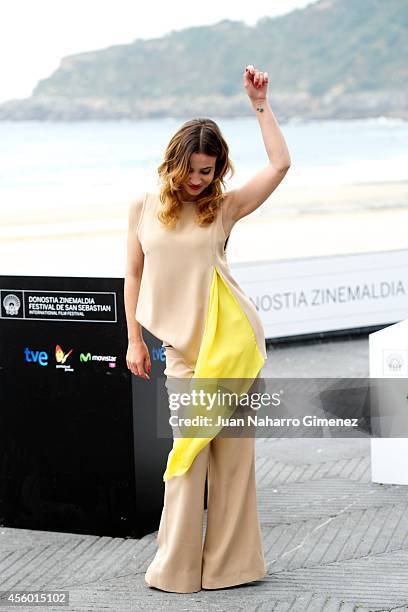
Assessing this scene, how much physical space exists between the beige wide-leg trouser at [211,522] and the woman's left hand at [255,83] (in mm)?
953

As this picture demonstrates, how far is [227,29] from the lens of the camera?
16203 millimetres

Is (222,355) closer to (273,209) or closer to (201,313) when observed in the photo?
(201,313)

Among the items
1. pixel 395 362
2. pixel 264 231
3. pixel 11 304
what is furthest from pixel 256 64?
pixel 11 304

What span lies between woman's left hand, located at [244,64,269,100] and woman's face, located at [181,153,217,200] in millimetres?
261

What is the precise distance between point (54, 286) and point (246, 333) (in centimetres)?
112

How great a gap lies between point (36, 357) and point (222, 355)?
1211mm

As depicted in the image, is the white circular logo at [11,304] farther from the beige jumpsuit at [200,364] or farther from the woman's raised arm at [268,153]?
the woman's raised arm at [268,153]

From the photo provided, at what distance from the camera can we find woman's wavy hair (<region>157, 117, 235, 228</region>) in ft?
11.6

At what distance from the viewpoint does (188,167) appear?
3.56 meters

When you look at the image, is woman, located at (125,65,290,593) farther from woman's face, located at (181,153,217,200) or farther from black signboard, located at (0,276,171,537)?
black signboard, located at (0,276,171,537)

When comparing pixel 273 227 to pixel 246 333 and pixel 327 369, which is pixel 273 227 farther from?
pixel 246 333

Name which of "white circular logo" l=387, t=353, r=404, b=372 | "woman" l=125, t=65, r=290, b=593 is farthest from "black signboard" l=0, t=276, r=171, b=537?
"white circular logo" l=387, t=353, r=404, b=372

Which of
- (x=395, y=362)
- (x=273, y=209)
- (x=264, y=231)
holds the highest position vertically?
(x=273, y=209)

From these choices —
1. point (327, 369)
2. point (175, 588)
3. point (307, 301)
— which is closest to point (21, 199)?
point (307, 301)
